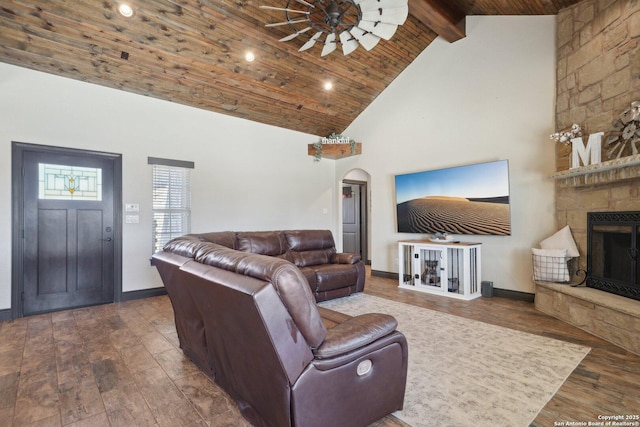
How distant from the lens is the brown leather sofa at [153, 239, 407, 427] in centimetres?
129

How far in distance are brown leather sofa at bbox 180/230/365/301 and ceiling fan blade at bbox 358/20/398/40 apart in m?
2.90

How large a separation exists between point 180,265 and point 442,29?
4.84 meters

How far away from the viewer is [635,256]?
9.71 ft

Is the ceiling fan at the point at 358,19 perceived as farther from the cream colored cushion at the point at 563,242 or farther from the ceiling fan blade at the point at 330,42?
the cream colored cushion at the point at 563,242

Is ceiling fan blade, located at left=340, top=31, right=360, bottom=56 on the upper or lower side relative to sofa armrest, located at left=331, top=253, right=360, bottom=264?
upper

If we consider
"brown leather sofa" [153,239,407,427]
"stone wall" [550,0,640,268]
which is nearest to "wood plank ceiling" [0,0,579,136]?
"stone wall" [550,0,640,268]

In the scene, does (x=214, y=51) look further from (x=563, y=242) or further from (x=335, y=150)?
(x=563, y=242)

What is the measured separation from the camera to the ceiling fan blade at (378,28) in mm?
3053

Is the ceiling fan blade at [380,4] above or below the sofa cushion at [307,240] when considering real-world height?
above

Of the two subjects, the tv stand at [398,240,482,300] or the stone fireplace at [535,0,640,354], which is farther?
the tv stand at [398,240,482,300]

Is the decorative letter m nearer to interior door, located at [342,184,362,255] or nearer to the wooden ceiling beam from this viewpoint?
the wooden ceiling beam

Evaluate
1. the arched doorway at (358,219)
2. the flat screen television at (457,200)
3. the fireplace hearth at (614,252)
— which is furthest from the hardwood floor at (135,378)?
the arched doorway at (358,219)

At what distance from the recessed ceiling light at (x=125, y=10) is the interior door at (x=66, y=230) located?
1.87 m

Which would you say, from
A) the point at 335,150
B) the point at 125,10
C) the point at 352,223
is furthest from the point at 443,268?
the point at 125,10
